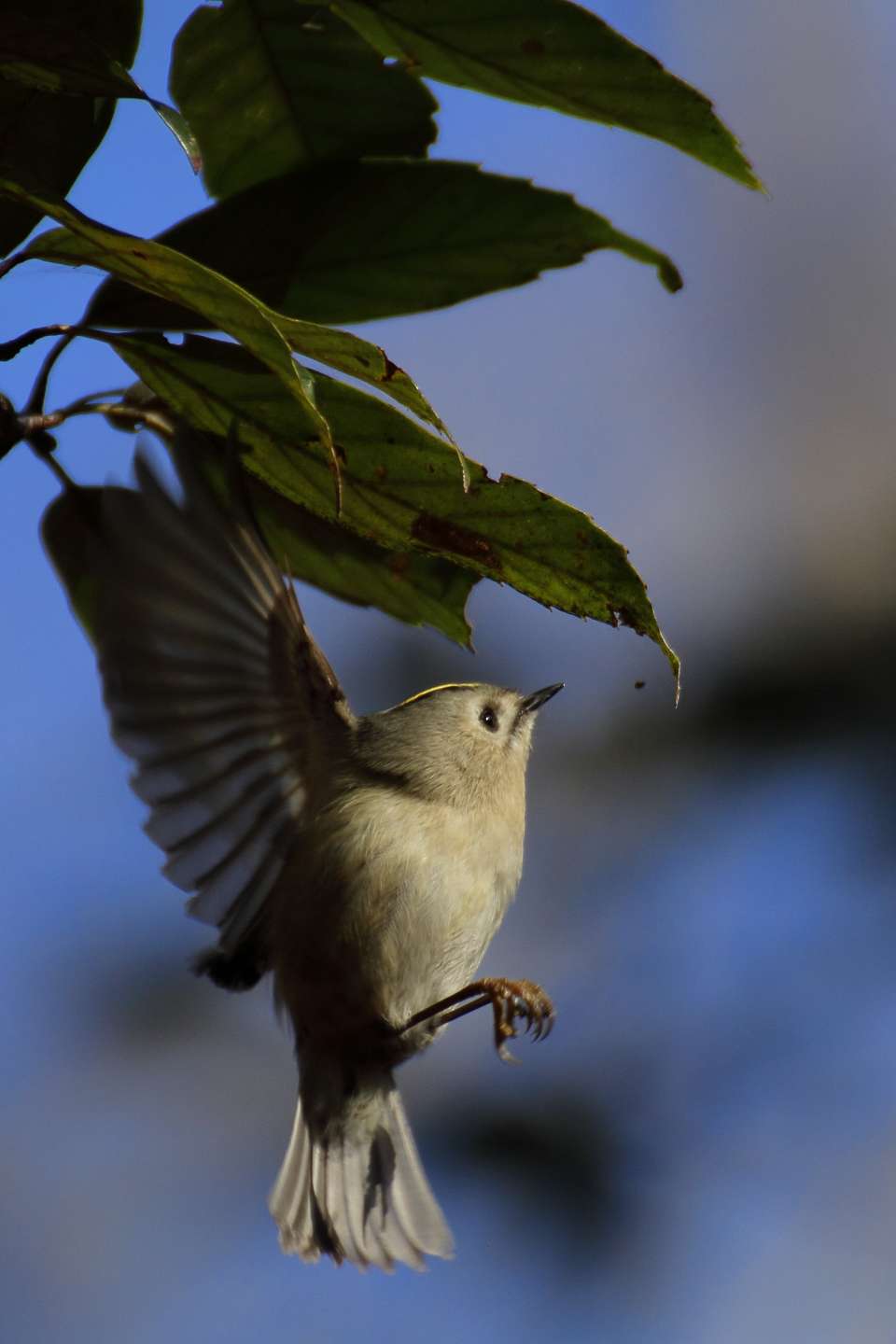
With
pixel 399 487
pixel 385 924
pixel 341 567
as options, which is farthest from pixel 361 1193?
pixel 399 487

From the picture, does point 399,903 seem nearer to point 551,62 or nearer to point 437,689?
point 437,689

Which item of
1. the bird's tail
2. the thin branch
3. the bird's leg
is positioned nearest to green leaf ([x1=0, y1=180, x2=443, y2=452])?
the thin branch

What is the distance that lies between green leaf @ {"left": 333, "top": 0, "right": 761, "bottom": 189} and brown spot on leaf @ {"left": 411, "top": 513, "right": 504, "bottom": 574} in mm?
248

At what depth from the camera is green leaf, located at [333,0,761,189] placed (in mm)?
807

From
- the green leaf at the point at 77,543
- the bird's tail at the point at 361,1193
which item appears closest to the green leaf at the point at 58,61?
the green leaf at the point at 77,543

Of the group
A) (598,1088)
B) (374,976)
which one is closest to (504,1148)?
(598,1088)

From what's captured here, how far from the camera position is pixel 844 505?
14.0 feet

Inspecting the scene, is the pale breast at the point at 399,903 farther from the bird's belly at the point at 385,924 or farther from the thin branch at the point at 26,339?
the thin branch at the point at 26,339

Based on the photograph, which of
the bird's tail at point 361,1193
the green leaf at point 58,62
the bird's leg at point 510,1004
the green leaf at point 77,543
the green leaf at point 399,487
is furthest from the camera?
the bird's tail at point 361,1193

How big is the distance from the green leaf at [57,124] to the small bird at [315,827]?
16 cm

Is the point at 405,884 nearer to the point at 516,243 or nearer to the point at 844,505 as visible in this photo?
the point at 516,243

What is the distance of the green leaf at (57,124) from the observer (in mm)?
820

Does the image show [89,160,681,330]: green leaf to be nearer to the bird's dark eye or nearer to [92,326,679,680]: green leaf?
[92,326,679,680]: green leaf

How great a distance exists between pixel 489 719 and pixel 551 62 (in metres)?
0.79
